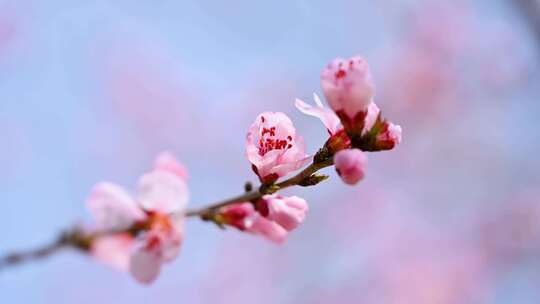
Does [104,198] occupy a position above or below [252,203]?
above

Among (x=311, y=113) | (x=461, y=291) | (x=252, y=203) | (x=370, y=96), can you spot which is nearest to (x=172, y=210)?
(x=252, y=203)

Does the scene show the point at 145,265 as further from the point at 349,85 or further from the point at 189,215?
the point at 349,85

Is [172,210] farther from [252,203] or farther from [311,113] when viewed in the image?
[311,113]

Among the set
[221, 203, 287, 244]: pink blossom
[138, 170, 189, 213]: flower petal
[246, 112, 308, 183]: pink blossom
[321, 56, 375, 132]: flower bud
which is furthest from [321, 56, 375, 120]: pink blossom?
[138, 170, 189, 213]: flower petal

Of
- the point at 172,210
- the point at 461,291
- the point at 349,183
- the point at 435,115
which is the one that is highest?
the point at 435,115

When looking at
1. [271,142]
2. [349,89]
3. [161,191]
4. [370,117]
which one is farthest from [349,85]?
→ [161,191]

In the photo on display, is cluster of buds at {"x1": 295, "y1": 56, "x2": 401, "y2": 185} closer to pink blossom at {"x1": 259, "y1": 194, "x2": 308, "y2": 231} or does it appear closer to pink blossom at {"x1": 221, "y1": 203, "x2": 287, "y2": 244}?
pink blossom at {"x1": 259, "y1": 194, "x2": 308, "y2": 231}
